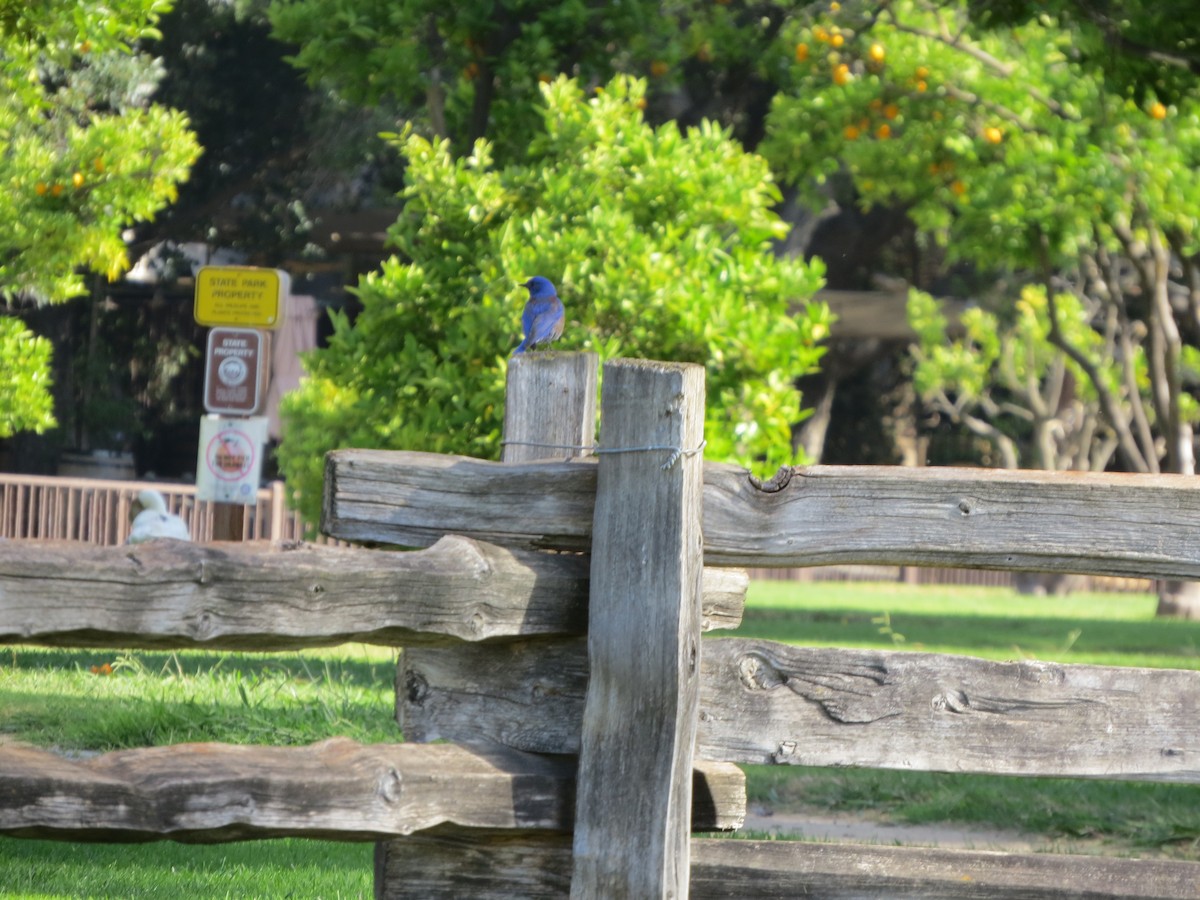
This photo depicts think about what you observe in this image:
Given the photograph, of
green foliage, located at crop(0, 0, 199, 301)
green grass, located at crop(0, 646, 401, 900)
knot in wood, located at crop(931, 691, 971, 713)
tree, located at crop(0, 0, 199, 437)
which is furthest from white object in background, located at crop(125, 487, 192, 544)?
knot in wood, located at crop(931, 691, 971, 713)

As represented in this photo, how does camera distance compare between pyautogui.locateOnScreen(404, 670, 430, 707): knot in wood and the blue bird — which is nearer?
pyautogui.locateOnScreen(404, 670, 430, 707): knot in wood

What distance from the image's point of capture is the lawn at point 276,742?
16.3ft

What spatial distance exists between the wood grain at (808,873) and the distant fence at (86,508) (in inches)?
564

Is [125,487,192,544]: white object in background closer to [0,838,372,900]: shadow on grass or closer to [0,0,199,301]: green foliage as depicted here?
[0,0,199,301]: green foliage

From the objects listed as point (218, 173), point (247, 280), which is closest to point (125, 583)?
point (247, 280)

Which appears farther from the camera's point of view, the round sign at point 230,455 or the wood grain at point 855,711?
the round sign at point 230,455

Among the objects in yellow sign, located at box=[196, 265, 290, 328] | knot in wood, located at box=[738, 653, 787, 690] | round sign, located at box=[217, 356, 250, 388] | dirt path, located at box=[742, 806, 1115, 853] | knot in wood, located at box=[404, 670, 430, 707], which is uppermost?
yellow sign, located at box=[196, 265, 290, 328]

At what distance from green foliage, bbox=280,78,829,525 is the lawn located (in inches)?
77.8

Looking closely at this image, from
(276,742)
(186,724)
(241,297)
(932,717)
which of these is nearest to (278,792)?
(932,717)

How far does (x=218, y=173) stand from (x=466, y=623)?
2208 cm

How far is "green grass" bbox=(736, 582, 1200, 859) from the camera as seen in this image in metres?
6.85

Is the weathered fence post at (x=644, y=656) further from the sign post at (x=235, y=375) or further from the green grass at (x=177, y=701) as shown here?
the sign post at (x=235, y=375)

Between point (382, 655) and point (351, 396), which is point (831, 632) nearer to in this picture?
point (382, 655)

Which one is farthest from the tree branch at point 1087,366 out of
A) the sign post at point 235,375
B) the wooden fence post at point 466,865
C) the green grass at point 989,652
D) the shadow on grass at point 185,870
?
the wooden fence post at point 466,865
